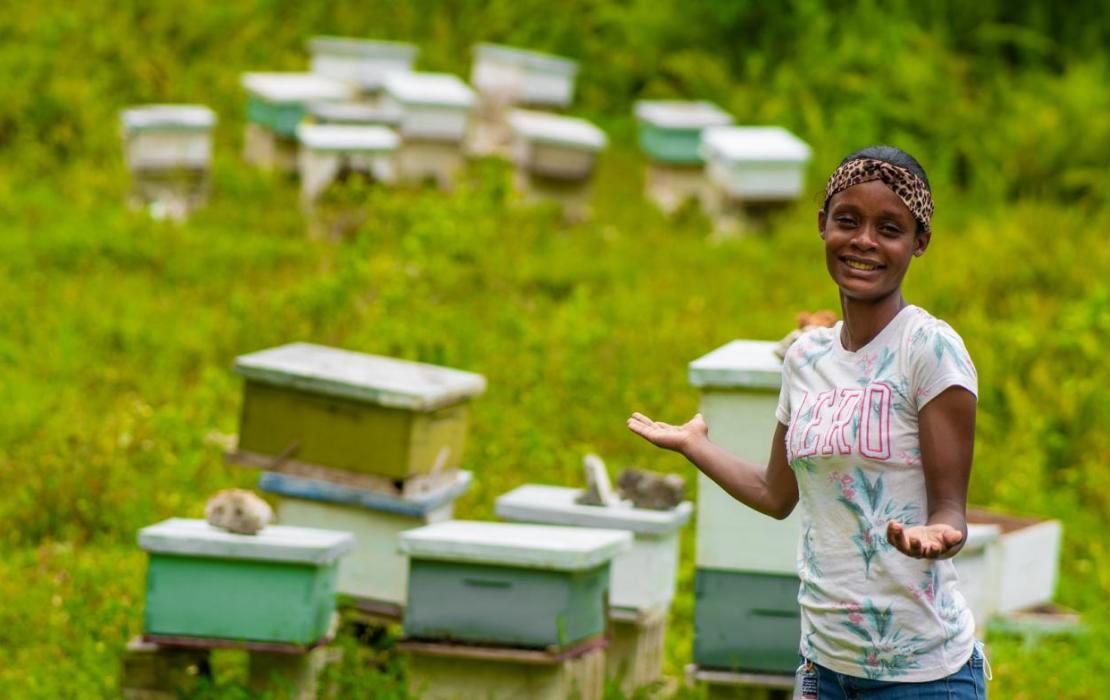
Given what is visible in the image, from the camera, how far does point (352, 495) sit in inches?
187

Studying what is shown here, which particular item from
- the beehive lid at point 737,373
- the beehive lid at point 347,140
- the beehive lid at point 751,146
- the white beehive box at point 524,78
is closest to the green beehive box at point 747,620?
the beehive lid at point 737,373

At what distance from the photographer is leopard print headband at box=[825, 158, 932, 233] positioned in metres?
2.54

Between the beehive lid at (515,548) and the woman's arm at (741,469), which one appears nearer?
the woman's arm at (741,469)

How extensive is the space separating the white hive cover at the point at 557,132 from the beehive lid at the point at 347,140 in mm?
1225

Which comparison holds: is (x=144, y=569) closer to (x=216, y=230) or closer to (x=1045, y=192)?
(x=216, y=230)

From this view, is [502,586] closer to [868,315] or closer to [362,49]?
[868,315]

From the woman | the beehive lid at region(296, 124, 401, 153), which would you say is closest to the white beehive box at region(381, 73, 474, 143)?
the beehive lid at region(296, 124, 401, 153)

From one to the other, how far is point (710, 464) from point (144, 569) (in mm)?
3166

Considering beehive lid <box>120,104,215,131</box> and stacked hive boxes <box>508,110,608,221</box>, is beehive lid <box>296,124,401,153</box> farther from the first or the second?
stacked hive boxes <box>508,110,608,221</box>

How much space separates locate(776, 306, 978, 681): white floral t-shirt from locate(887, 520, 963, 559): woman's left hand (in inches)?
7.0

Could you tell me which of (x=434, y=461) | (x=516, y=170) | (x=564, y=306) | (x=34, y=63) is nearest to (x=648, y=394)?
(x=564, y=306)

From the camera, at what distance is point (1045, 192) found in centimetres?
1109

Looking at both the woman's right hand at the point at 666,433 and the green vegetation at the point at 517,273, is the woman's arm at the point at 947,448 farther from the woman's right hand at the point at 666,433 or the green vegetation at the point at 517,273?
the green vegetation at the point at 517,273

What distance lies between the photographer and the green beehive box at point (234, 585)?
4152mm
